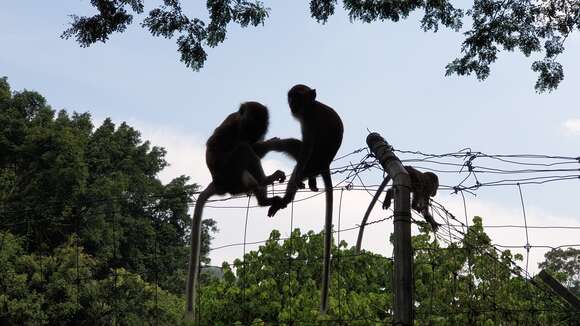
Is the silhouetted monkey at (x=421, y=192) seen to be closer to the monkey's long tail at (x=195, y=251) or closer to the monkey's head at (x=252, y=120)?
the monkey's head at (x=252, y=120)

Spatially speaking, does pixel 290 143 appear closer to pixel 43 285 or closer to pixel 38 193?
pixel 43 285

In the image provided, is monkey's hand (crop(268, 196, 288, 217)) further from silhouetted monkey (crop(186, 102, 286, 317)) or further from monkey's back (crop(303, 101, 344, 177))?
monkey's back (crop(303, 101, 344, 177))

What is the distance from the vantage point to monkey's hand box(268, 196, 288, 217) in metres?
6.05

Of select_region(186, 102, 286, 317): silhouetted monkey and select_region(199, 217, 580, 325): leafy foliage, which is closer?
select_region(186, 102, 286, 317): silhouetted monkey

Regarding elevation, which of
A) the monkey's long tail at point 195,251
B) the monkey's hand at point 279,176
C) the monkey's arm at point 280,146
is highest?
the monkey's arm at point 280,146

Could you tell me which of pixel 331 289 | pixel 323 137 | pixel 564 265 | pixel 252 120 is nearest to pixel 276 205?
pixel 323 137

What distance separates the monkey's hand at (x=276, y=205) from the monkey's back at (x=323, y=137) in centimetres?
59

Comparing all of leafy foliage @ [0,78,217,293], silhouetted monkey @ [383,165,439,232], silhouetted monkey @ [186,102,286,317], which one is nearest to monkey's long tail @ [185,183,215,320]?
silhouetted monkey @ [186,102,286,317]

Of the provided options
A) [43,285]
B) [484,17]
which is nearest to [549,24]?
[484,17]

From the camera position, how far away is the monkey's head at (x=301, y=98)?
6961 mm

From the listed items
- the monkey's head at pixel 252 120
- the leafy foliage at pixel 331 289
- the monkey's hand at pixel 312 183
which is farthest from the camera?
the leafy foliage at pixel 331 289

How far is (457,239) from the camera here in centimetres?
552

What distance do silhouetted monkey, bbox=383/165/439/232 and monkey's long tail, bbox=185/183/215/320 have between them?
1.69 metres

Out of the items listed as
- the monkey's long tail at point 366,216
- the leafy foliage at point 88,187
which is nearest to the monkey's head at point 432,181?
the monkey's long tail at point 366,216
